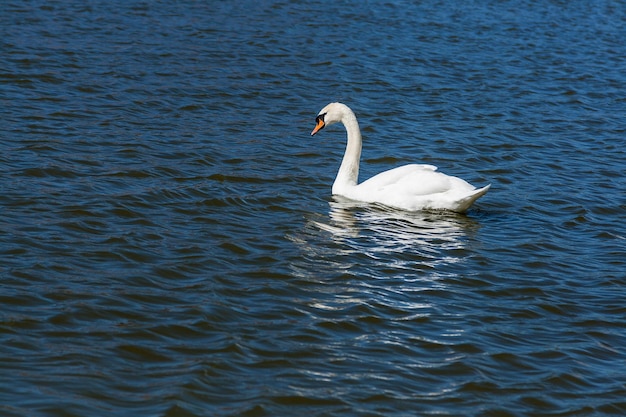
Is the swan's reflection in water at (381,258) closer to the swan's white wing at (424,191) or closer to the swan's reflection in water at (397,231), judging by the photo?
the swan's reflection in water at (397,231)

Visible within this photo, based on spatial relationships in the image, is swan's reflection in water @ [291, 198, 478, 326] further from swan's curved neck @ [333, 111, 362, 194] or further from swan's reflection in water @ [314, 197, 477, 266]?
swan's curved neck @ [333, 111, 362, 194]

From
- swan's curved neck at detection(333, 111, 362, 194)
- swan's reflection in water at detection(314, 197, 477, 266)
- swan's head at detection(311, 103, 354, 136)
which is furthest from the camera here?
swan's head at detection(311, 103, 354, 136)

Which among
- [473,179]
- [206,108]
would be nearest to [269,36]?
[206,108]

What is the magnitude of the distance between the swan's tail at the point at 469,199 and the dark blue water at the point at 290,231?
0.18m

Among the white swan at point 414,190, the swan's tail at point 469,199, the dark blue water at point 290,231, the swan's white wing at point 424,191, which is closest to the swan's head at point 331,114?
the dark blue water at point 290,231

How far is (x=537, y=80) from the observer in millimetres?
18391

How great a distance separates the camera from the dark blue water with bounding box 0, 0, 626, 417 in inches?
275

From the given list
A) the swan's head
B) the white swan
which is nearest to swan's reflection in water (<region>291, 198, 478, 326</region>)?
the white swan

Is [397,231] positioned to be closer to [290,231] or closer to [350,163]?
[290,231]

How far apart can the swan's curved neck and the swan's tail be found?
4.25 feet

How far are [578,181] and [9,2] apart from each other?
40.9 ft

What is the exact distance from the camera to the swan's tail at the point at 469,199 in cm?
1084

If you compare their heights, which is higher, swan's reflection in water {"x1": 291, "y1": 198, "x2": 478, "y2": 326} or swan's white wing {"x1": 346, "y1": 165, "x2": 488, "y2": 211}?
swan's white wing {"x1": 346, "y1": 165, "x2": 488, "y2": 211}

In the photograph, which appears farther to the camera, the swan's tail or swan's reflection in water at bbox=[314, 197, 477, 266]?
the swan's tail
